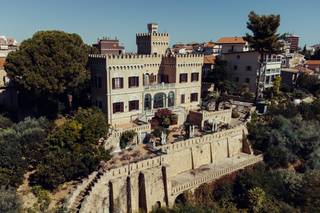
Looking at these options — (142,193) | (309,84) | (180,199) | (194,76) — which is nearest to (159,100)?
(194,76)

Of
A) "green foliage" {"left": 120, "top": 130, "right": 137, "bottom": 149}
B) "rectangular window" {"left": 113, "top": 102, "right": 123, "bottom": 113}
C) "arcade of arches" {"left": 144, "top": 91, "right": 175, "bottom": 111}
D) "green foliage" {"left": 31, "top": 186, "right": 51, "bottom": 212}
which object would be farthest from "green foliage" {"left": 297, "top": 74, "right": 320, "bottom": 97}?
"green foliage" {"left": 31, "top": 186, "right": 51, "bottom": 212}

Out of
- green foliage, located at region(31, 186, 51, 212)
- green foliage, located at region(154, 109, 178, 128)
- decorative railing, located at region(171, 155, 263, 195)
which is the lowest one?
decorative railing, located at region(171, 155, 263, 195)

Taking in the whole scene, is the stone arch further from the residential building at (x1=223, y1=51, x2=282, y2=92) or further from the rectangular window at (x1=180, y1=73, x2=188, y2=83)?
the residential building at (x1=223, y1=51, x2=282, y2=92)

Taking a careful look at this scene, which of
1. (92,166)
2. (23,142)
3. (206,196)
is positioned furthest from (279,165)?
(23,142)

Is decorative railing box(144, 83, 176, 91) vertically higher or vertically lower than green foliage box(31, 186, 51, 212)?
higher

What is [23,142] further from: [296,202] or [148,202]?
[296,202]

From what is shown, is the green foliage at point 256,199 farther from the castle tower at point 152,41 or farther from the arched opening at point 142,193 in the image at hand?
the castle tower at point 152,41
